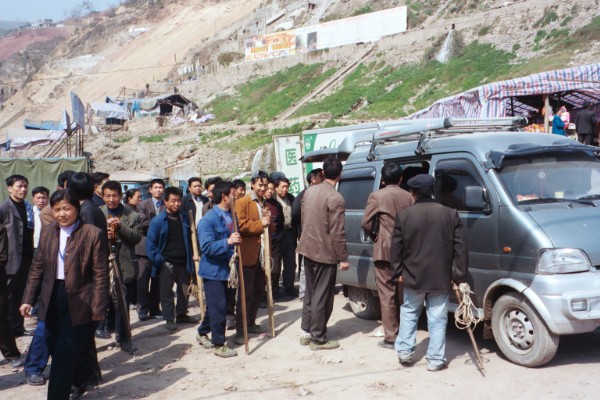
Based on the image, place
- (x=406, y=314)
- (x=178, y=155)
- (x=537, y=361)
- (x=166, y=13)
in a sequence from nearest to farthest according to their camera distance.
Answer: (x=537, y=361)
(x=406, y=314)
(x=178, y=155)
(x=166, y=13)

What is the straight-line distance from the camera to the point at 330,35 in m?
51.4

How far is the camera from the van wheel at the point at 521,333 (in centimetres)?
501

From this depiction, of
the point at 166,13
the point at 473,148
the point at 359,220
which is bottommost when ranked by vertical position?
the point at 359,220

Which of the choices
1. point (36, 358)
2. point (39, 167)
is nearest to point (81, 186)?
point (36, 358)

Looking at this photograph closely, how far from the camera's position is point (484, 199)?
5527 mm

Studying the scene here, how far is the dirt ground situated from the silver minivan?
335 mm

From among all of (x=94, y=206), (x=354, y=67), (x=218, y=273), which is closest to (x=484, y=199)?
(x=218, y=273)

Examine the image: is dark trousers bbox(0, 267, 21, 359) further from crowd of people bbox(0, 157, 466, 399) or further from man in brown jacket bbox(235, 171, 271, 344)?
man in brown jacket bbox(235, 171, 271, 344)

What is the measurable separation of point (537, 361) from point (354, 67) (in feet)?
139

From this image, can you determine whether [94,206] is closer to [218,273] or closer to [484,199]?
[218,273]

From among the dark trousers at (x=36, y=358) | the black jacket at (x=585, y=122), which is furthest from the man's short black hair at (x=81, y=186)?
the black jacket at (x=585, y=122)

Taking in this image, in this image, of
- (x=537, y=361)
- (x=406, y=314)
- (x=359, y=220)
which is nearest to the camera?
(x=537, y=361)

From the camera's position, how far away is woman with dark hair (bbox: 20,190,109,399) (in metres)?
4.69

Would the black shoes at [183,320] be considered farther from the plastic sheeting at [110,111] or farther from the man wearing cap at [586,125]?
the plastic sheeting at [110,111]
